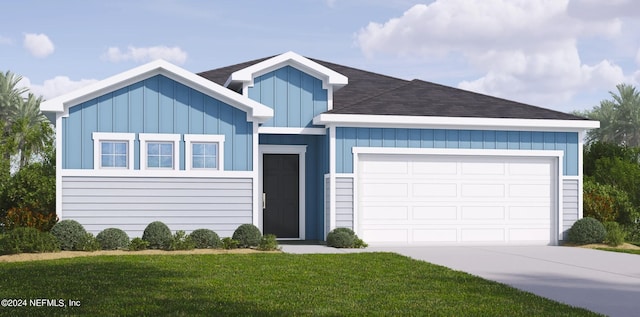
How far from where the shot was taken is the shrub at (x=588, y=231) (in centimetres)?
1977

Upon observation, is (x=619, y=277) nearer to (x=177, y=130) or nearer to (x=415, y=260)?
(x=415, y=260)

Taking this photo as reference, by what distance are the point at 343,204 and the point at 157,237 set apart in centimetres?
466

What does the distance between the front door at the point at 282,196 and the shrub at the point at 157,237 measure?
390 centimetres

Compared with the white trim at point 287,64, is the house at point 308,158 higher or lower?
lower

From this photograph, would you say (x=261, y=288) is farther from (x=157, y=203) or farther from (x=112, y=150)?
(x=112, y=150)

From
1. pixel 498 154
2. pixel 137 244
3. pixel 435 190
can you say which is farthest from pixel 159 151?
pixel 498 154

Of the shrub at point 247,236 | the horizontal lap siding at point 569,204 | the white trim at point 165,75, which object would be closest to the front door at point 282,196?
the white trim at point 165,75

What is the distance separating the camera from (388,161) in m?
19.5

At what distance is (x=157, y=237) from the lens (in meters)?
17.0

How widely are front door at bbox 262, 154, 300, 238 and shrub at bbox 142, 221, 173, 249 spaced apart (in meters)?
3.90

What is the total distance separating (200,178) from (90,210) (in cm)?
257

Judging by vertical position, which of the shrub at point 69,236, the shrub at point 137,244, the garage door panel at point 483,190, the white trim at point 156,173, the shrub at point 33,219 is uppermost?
the white trim at point 156,173

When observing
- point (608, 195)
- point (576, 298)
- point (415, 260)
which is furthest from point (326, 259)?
point (608, 195)

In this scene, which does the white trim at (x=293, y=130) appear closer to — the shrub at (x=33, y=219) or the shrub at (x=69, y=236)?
the shrub at (x=69, y=236)
